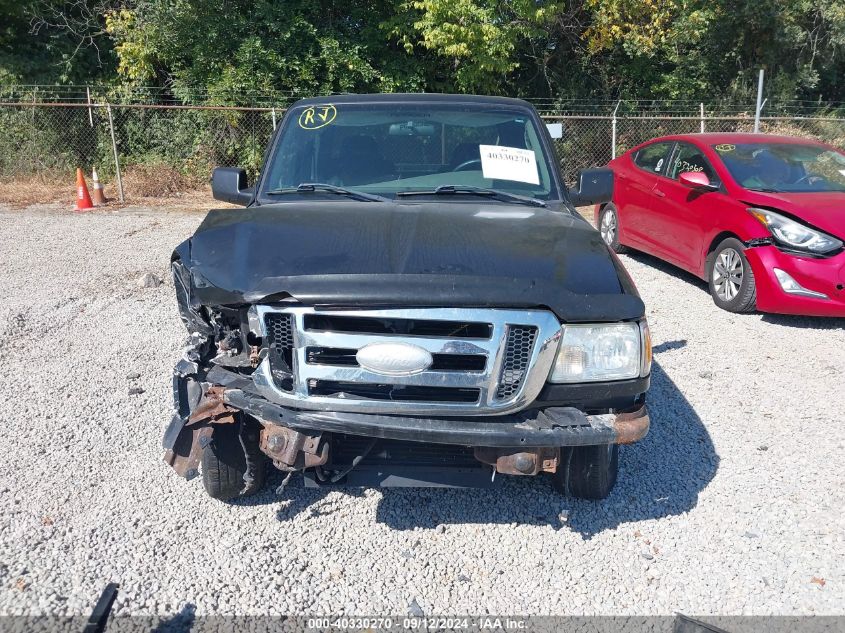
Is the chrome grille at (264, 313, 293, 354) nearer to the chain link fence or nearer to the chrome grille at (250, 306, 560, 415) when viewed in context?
the chrome grille at (250, 306, 560, 415)

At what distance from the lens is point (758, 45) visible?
65.4 ft

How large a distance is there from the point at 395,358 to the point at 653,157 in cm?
716

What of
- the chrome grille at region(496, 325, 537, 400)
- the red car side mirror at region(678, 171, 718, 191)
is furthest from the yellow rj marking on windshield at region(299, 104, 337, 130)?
the red car side mirror at region(678, 171, 718, 191)

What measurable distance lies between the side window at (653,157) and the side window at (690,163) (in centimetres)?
25

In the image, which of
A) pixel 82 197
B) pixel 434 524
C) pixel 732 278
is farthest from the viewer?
pixel 82 197

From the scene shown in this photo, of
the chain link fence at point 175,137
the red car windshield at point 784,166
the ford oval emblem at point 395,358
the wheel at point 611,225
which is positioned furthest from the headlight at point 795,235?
the chain link fence at point 175,137

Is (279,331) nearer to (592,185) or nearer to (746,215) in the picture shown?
(592,185)

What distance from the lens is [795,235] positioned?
6.43 meters

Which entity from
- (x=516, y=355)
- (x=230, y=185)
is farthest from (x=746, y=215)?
(x=516, y=355)

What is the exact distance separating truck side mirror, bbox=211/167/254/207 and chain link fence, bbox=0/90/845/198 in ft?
37.0

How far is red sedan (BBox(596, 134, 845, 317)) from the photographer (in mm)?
6344

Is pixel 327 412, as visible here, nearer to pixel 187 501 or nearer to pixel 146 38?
pixel 187 501

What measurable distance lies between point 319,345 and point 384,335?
0.81 ft

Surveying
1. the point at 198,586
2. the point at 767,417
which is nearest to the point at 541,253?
the point at 198,586
